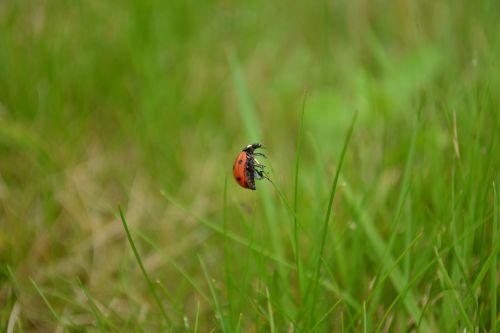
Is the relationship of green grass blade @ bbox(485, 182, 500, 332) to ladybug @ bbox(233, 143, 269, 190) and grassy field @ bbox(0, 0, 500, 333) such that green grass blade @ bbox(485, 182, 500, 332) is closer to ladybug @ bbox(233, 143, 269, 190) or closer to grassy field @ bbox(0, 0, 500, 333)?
grassy field @ bbox(0, 0, 500, 333)

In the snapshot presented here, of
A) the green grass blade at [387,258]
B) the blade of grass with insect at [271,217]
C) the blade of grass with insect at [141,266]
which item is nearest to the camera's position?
the blade of grass with insect at [141,266]

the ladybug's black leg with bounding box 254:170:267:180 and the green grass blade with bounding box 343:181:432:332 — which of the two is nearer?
the green grass blade with bounding box 343:181:432:332

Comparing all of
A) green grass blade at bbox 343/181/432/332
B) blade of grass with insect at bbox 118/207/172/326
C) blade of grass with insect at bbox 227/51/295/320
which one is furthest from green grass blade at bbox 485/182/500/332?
blade of grass with insect at bbox 118/207/172/326

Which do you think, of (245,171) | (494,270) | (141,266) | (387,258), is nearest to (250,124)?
(245,171)

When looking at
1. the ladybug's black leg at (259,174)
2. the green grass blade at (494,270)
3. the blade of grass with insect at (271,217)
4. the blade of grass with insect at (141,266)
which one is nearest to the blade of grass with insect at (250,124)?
the blade of grass with insect at (271,217)

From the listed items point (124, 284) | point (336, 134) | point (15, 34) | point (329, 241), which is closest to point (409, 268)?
point (329, 241)

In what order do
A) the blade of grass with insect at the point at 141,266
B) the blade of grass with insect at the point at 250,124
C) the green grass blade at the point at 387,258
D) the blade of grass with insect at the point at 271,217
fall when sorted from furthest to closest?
1. the blade of grass with insect at the point at 250,124
2. the blade of grass with insect at the point at 271,217
3. the green grass blade at the point at 387,258
4. the blade of grass with insect at the point at 141,266

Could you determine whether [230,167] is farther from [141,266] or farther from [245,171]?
[141,266]

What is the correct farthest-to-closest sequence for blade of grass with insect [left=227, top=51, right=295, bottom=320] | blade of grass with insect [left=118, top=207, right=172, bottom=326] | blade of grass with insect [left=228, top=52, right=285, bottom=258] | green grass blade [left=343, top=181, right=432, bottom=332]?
blade of grass with insect [left=228, top=52, right=285, bottom=258] → blade of grass with insect [left=227, top=51, right=295, bottom=320] → green grass blade [left=343, top=181, right=432, bottom=332] → blade of grass with insect [left=118, top=207, right=172, bottom=326]

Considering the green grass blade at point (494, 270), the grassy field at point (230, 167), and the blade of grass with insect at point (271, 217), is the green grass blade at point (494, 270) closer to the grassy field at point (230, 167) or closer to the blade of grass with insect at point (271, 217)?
the grassy field at point (230, 167)

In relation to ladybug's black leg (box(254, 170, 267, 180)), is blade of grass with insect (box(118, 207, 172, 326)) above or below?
below
